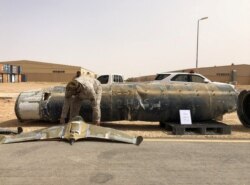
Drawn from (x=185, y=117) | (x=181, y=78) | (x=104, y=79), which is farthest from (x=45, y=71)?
Result: (x=185, y=117)

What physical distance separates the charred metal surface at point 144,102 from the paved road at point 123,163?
2478mm

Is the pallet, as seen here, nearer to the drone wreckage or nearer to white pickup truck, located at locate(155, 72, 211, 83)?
the drone wreckage

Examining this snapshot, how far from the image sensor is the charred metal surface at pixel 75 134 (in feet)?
25.4

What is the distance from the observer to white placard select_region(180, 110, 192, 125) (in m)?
10.0

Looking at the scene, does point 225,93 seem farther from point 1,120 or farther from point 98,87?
point 1,120

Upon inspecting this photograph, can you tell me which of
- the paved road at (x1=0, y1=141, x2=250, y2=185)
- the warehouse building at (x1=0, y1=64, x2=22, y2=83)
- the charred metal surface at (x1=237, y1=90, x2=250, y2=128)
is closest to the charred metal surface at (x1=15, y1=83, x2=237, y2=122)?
the charred metal surface at (x1=237, y1=90, x2=250, y2=128)

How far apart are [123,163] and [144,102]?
4553 millimetres

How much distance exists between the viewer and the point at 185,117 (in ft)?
33.5

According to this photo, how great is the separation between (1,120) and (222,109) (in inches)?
315

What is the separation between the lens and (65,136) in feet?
25.8

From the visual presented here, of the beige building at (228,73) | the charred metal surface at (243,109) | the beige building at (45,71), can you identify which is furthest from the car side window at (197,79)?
the beige building at (45,71)

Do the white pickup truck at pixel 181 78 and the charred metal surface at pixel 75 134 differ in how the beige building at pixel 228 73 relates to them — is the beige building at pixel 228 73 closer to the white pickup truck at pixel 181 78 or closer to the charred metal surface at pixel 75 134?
the white pickup truck at pixel 181 78

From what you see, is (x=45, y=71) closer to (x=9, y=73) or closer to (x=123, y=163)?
(x=9, y=73)

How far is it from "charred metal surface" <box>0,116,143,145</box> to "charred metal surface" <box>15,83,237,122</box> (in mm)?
2245
